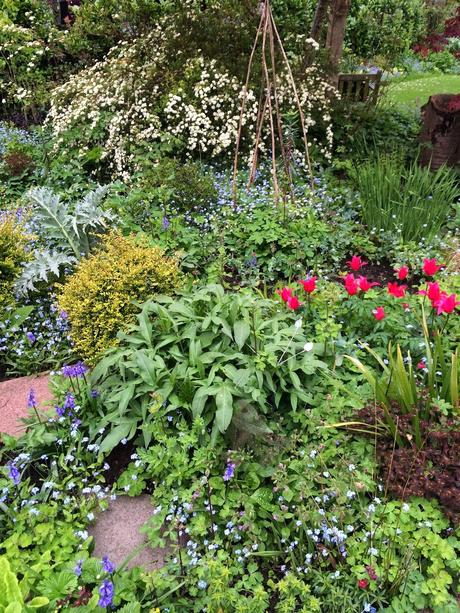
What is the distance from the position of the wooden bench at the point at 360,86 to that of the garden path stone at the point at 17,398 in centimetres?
535

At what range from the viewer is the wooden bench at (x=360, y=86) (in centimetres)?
652

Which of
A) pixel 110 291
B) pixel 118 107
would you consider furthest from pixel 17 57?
pixel 110 291

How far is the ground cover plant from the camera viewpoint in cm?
194

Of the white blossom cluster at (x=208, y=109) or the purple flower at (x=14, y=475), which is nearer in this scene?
the purple flower at (x=14, y=475)

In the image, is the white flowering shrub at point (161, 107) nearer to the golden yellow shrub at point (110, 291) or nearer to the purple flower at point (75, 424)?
the golden yellow shrub at point (110, 291)

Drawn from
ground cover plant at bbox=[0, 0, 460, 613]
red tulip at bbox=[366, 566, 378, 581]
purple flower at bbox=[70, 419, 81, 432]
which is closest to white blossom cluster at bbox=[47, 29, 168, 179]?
ground cover plant at bbox=[0, 0, 460, 613]

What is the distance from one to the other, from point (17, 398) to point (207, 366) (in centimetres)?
127

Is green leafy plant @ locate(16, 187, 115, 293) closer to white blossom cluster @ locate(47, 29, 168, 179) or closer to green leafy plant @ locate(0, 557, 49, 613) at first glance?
white blossom cluster @ locate(47, 29, 168, 179)

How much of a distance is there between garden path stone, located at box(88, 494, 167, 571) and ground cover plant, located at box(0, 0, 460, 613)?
0.02 metres

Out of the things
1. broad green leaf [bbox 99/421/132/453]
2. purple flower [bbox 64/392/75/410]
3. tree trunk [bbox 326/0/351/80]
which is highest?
tree trunk [bbox 326/0/351/80]

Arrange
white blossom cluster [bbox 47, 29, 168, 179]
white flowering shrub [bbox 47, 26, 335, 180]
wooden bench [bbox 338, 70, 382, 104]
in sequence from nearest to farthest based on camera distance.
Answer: white flowering shrub [bbox 47, 26, 335, 180], white blossom cluster [bbox 47, 29, 168, 179], wooden bench [bbox 338, 70, 382, 104]

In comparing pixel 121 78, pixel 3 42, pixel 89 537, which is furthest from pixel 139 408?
pixel 3 42

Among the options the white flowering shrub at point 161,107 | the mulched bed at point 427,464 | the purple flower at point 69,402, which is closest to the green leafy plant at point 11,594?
the purple flower at point 69,402

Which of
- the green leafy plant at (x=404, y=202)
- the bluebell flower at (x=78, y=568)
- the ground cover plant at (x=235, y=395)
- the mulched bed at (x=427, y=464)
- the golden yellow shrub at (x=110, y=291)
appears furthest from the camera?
the green leafy plant at (x=404, y=202)
